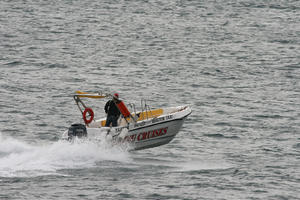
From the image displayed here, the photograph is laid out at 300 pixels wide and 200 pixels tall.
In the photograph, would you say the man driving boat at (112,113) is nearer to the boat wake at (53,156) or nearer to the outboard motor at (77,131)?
the boat wake at (53,156)

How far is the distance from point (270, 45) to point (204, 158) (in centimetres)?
3098

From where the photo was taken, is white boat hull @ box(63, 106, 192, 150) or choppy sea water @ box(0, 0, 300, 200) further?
white boat hull @ box(63, 106, 192, 150)

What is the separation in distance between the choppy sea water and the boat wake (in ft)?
0.15

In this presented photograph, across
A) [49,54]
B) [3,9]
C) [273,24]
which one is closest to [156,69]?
[49,54]

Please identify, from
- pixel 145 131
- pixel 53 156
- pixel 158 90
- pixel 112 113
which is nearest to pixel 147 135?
pixel 145 131

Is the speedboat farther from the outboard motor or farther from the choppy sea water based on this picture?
the choppy sea water

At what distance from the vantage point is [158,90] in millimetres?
38781

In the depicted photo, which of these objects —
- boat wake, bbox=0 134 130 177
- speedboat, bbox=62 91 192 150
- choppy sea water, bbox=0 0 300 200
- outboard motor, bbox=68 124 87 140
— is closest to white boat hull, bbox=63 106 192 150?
speedboat, bbox=62 91 192 150

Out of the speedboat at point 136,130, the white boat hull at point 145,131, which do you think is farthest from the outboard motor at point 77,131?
the white boat hull at point 145,131

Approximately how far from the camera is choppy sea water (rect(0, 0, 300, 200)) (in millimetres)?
22344

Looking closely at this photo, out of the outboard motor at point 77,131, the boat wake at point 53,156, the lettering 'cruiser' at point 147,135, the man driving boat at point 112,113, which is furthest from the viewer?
the man driving boat at point 112,113

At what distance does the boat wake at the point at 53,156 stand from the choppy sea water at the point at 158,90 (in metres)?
0.05

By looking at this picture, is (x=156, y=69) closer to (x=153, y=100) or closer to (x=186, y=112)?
(x=153, y=100)

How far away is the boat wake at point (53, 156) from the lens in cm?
2228
